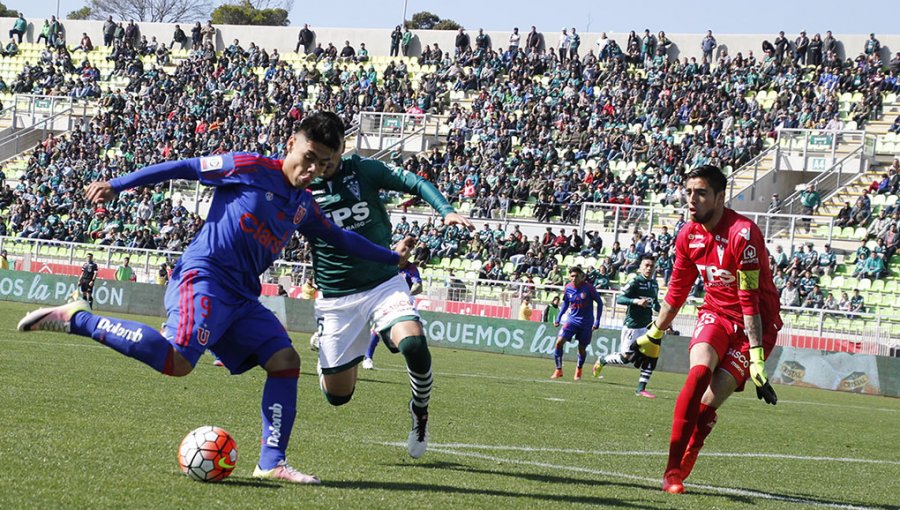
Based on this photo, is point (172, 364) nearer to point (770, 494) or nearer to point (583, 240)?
point (770, 494)

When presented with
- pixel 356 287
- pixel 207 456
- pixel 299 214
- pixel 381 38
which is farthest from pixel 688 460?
pixel 381 38

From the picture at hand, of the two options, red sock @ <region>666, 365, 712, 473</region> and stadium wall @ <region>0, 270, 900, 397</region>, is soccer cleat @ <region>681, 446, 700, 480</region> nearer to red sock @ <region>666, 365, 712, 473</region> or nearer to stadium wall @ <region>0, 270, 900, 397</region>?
red sock @ <region>666, 365, 712, 473</region>

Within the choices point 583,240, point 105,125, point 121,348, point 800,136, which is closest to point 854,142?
point 800,136

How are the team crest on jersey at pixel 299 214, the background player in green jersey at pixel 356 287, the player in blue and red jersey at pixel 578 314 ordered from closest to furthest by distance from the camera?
the team crest on jersey at pixel 299 214 < the background player in green jersey at pixel 356 287 < the player in blue and red jersey at pixel 578 314

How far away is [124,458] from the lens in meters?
→ 7.49

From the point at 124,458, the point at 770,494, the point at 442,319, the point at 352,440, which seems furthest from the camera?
the point at 442,319

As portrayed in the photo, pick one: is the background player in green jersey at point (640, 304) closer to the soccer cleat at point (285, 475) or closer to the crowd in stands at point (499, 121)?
the crowd in stands at point (499, 121)

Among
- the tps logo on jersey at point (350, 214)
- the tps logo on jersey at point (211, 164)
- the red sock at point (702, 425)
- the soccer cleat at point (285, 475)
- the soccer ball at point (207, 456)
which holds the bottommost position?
the soccer cleat at point (285, 475)

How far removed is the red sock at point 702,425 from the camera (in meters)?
8.73

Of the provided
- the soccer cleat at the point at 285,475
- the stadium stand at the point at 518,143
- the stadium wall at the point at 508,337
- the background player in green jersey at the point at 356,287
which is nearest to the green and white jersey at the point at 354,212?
the background player in green jersey at the point at 356,287

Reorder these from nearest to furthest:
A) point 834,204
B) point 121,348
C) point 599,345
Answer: point 121,348
point 599,345
point 834,204

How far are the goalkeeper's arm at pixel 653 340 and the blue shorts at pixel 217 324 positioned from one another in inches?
124

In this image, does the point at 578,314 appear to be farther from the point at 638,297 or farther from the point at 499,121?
the point at 499,121

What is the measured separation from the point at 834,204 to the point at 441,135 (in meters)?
16.4
